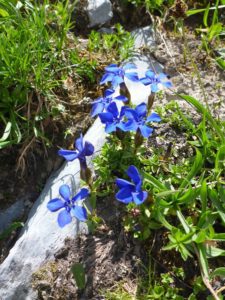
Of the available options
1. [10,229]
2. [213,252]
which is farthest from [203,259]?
[10,229]

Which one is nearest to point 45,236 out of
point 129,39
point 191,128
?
point 191,128

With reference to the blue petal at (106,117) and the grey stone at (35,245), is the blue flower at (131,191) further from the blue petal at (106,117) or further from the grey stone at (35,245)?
the grey stone at (35,245)

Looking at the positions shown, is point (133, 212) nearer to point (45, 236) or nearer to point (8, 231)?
point (45, 236)

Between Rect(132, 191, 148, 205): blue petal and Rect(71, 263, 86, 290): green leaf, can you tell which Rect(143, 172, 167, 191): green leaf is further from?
Rect(71, 263, 86, 290): green leaf

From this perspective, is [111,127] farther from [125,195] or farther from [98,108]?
[125,195]

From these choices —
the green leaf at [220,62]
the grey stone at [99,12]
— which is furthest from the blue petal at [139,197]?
the grey stone at [99,12]

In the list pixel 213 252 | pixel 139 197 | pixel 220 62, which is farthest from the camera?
pixel 220 62
